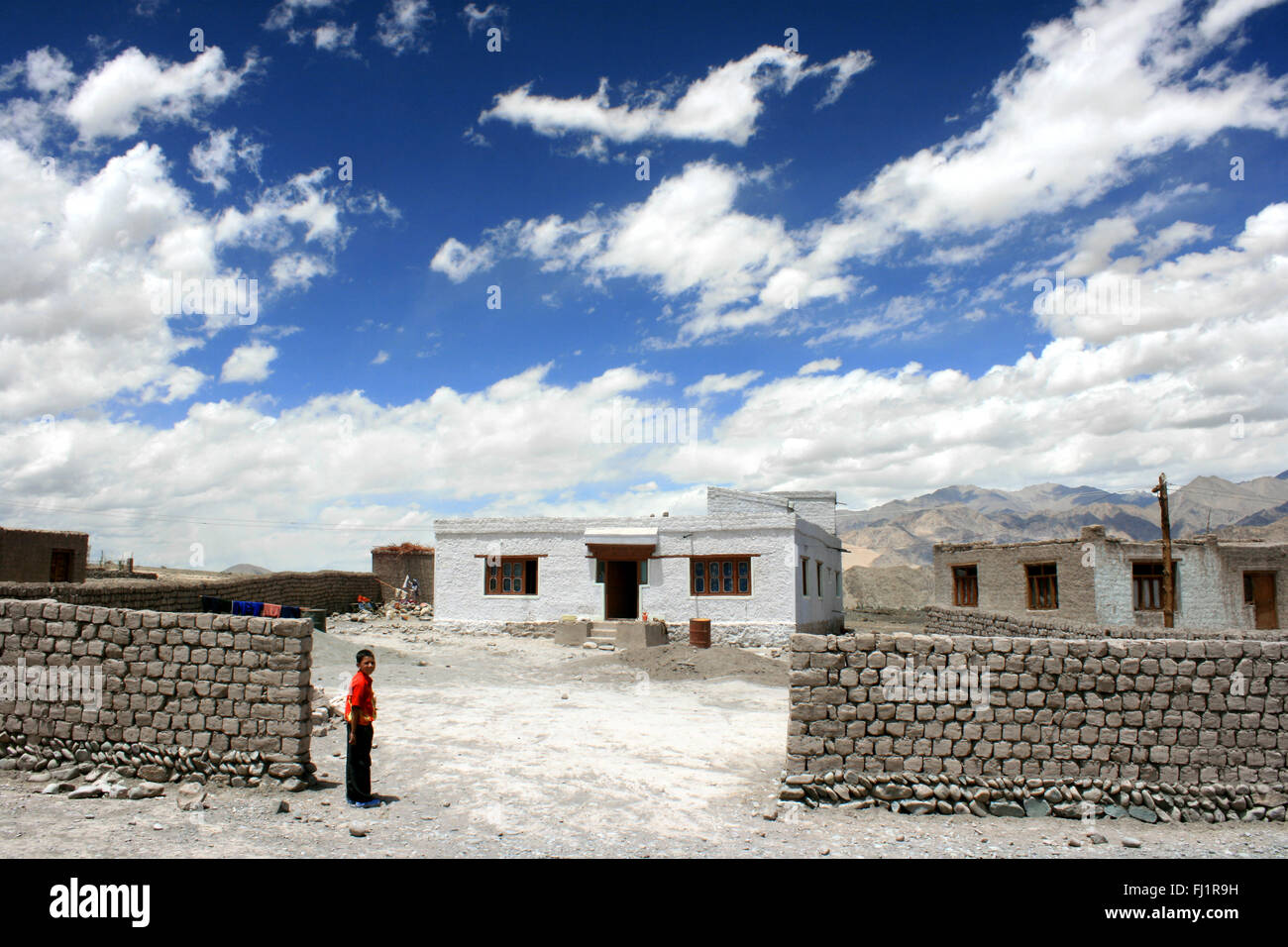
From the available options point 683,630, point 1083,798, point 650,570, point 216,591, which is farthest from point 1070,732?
point 216,591

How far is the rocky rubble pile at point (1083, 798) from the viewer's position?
24.8ft

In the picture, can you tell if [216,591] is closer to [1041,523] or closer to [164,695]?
[164,695]

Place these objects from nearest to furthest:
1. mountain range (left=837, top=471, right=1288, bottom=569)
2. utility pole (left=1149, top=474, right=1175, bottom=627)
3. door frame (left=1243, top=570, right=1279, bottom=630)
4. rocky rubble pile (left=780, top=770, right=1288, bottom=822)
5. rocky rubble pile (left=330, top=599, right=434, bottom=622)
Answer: rocky rubble pile (left=780, top=770, right=1288, bottom=822)
utility pole (left=1149, top=474, right=1175, bottom=627)
door frame (left=1243, top=570, right=1279, bottom=630)
rocky rubble pile (left=330, top=599, right=434, bottom=622)
mountain range (left=837, top=471, right=1288, bottom=569)

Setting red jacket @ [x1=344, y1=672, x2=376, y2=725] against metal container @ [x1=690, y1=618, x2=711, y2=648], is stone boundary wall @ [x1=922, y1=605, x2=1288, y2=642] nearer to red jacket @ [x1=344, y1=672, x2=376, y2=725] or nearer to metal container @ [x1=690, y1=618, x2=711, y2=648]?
metal container @ [x1=690, y1=618, x2=711, y2=648]

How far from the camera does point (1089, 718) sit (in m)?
7.68

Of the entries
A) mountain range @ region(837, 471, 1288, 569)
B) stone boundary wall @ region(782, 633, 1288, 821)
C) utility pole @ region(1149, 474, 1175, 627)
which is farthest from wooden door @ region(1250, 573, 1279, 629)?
mountain range @ region(837, 471, 1288, 569)

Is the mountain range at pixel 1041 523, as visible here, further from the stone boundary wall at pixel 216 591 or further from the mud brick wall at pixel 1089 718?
the mud brick wall at pixel 1089 718

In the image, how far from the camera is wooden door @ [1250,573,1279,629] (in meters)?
23.2

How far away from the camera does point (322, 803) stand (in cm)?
737

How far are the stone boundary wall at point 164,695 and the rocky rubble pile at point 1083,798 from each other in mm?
5898

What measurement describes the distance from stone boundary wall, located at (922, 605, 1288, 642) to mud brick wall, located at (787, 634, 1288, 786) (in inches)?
119

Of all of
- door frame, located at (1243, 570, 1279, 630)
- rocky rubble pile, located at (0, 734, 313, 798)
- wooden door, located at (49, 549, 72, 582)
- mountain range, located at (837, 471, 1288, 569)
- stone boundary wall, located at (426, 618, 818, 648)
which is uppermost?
mountain range, located at (837, 471, 1288, 569)

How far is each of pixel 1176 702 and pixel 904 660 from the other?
8.98ft

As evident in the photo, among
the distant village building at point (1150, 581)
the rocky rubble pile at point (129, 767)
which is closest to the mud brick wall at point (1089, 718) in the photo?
the rocky rubble pile at point (129, 767)
